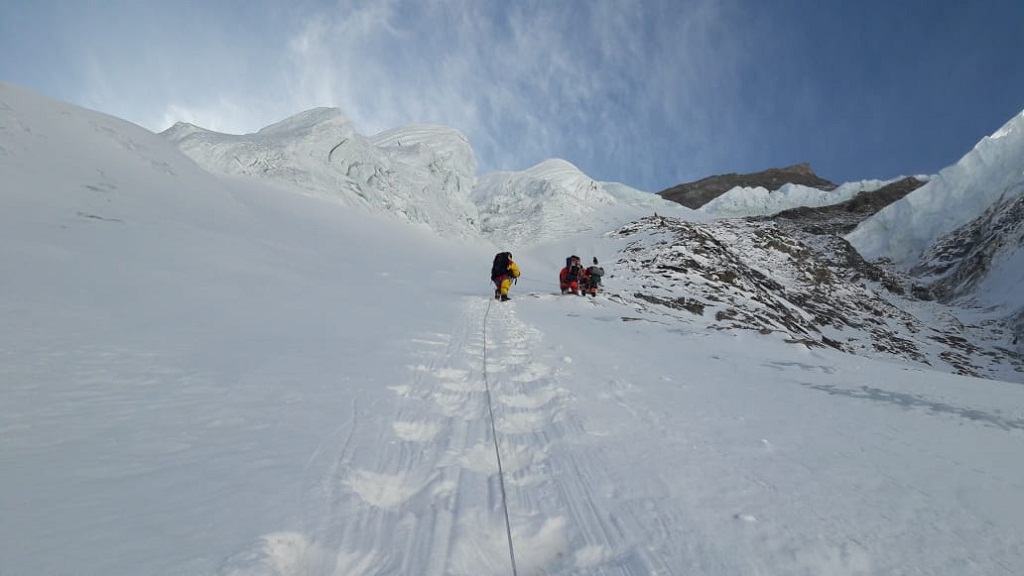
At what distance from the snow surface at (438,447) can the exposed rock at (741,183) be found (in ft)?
431

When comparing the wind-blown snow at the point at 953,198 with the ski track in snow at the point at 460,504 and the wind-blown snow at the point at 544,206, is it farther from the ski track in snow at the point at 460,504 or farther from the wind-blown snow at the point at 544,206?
the ski track in snow at the point at 460,504

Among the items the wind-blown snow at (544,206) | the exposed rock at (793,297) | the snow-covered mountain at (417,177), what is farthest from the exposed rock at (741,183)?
the exposed rock at (793,297)

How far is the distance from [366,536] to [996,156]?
3155 inches

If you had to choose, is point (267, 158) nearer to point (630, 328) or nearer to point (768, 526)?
point (630, 328)

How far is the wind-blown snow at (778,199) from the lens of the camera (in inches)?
3710

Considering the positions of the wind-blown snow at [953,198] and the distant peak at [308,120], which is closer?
the distant peak at [308,120]

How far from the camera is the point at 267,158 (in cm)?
2817

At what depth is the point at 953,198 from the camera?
53.8 metres

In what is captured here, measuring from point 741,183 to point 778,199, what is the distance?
42.2 meters

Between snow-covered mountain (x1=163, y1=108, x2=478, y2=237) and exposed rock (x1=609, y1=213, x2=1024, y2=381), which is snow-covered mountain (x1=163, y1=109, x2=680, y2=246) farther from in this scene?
exposed rock (x1=609, y1=213, x2=1024, y2=381)

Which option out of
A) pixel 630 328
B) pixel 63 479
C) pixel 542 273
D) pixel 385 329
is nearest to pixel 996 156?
pixel 542 273

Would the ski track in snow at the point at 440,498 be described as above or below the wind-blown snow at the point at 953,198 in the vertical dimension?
below

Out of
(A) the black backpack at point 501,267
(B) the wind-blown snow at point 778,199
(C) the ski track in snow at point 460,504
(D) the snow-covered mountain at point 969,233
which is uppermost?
(B) the wind-blown snow at point 778,199

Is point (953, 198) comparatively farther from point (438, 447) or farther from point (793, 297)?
point (438, 447)
